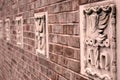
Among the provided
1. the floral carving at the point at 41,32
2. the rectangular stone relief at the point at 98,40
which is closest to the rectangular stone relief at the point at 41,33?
the floral carving at the point at 41,32

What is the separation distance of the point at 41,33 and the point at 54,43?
0.42 m

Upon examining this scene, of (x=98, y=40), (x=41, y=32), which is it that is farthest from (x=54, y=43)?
(x=98, y=40)

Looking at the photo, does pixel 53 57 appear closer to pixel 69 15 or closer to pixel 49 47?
pixel 49 47

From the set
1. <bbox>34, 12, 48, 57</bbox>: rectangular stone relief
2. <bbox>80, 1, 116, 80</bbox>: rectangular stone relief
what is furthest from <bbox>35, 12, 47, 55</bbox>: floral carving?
<bbox>80, 1, 116, 80</bbox>: rectangular stone relief

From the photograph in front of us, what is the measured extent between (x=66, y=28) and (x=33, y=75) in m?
1.22

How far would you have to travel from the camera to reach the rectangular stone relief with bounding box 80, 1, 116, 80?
4.60 ft

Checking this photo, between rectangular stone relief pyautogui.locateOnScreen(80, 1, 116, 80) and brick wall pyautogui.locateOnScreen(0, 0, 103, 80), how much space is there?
96mm

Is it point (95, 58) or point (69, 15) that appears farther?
point (69, 15)

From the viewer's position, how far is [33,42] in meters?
3.14

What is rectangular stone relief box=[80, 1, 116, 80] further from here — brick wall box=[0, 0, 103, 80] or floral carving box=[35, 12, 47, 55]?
floral carving box=[35, 12, 47, 55]

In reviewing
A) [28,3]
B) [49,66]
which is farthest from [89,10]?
[28,3]

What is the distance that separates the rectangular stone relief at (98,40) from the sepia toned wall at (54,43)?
0.24 ft

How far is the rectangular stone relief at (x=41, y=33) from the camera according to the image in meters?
2.64

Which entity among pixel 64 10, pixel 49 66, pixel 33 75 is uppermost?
pixel 64 10
